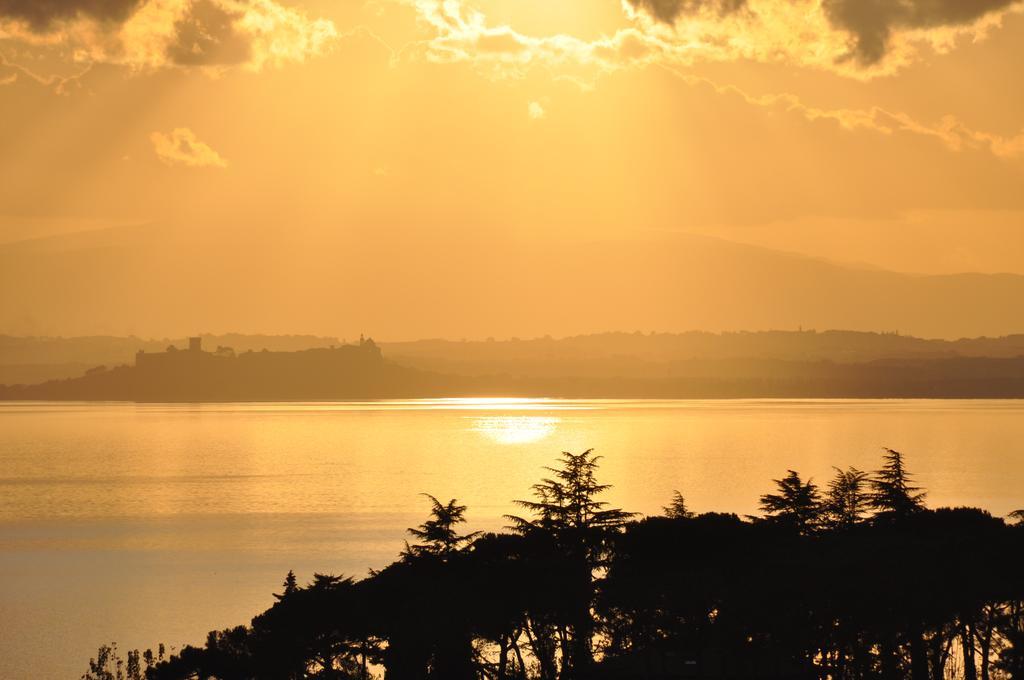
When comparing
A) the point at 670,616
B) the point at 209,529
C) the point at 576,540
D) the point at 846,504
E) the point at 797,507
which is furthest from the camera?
the point at 209,529

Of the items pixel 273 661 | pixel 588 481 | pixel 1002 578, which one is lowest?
pixel 273 661

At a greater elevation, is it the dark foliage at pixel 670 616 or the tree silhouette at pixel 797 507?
the tree silhouette at pixel 797 507

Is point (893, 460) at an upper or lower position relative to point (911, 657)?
upper

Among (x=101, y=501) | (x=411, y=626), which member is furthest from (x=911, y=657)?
(x=101, y=501)

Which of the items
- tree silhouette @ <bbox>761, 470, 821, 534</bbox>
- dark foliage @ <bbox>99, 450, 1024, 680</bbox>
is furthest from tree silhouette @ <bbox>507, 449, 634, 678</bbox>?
tree silhouette @ <bbox>761, 470, 821, 534</bbox>


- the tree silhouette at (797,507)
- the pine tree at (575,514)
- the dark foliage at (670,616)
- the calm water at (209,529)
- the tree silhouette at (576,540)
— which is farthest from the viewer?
the calm water at (209,529)

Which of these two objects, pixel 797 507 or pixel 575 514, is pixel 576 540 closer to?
pixel 575 514

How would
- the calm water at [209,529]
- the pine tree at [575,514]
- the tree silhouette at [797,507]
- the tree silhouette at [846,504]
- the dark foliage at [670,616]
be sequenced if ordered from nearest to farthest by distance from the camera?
1. the dark foliage at [670,616]
2. the pine tree at [575,514]
3. the tree silhouette at [797,507]
4. the tree silhouette at [846,504]
5. the calm water at [209,529]

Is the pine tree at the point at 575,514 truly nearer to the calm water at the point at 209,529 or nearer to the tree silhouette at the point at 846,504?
the tree silhouette at the point at 846,504

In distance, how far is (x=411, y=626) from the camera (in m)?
44.6

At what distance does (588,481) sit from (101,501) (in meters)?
120

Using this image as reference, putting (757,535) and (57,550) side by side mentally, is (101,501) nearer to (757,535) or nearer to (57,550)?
(57,550)

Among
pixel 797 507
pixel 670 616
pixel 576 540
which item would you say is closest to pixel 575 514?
pixel 576 540

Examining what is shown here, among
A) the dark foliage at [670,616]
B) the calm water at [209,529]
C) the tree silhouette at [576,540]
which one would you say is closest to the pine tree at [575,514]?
the tree silhouette at [576,540]
